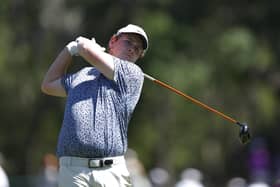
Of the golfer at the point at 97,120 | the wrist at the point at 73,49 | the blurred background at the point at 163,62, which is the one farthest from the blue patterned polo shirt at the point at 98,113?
the blurred background at the point at 163,62

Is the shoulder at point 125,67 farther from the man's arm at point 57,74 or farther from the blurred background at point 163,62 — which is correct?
the blurred background at point 163,62

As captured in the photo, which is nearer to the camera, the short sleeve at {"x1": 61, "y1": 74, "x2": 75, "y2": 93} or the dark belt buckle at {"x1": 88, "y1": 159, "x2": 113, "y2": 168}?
the dark belt buckle at {"x1": 88, "y1": 159, "x2": 113, "y2": 168}

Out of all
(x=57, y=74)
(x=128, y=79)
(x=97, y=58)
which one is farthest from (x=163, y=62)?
(x=97, y=58)

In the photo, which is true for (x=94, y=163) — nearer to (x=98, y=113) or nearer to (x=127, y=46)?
(x=98, y=113)

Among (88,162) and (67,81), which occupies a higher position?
(67,81)

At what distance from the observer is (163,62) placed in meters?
32.2

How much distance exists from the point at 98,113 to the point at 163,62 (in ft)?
81.9

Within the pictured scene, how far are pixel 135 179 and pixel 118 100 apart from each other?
1351 cm

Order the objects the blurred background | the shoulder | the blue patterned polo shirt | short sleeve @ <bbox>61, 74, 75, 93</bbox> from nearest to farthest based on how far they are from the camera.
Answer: the blue patterned polo shirt, the shoulder, short sleeve @ <bbox>61, 74, 75, 93</bbox>, the blurred background

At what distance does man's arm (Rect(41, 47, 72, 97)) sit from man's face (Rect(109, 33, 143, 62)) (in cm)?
33

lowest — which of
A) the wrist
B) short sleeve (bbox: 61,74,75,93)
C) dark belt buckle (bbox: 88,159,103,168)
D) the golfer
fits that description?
dark belt buckle (bbox: 88,159,103,168)

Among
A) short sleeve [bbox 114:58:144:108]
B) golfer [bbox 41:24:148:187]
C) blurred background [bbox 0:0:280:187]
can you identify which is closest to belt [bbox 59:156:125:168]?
golfer [bbox 41:24:148:187]

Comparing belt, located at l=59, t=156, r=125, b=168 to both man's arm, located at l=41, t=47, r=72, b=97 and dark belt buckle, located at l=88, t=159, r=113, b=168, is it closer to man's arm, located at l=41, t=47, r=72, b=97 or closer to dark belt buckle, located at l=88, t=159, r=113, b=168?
dark belt buckle, located at l=88, t=159, r=113, b=168

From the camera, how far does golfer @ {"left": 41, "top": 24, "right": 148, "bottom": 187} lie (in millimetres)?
7230
